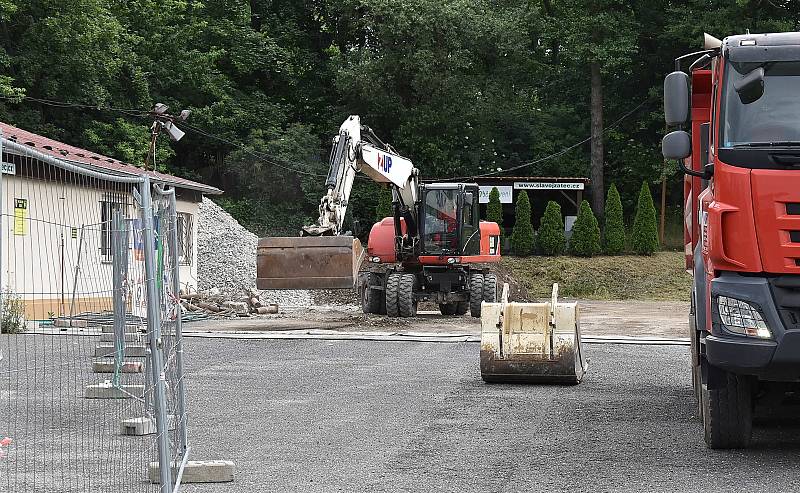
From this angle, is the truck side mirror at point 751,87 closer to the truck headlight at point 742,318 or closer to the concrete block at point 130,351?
the truck headlight at point 742,318

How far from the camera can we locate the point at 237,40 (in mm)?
52344

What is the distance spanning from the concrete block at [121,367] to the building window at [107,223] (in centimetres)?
250

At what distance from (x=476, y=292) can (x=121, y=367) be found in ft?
51.3

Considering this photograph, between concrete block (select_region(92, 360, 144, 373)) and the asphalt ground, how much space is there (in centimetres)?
76

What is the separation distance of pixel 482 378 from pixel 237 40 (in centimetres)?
4111

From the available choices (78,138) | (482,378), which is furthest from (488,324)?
(78,138)

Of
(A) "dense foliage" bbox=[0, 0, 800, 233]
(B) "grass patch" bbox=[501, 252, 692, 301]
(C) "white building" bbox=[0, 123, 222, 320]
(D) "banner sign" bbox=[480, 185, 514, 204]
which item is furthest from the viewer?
(D) "banner sign" bbox=[480, 185, 514, 204]

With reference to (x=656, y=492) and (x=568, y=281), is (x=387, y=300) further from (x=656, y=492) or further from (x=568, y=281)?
(x=656, y=492)

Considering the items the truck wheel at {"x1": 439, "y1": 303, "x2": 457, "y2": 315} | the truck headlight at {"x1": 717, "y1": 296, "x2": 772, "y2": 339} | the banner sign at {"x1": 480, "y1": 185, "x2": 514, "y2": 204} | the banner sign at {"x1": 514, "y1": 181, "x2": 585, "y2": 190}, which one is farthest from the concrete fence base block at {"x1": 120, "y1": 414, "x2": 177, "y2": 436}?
the banner sign at {"x1": 514, "y1": 181, "x2": 585, "y2": 190}

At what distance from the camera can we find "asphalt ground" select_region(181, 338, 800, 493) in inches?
311

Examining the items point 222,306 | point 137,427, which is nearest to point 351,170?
point 222,306

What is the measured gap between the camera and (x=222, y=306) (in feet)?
99.5

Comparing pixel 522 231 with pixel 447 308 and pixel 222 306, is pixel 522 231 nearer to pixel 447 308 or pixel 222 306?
pixel 447 308

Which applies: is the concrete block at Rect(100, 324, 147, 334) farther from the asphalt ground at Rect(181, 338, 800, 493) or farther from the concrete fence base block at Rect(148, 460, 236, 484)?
the concrete fence base block at Rect(148, 460, 236, 484)
